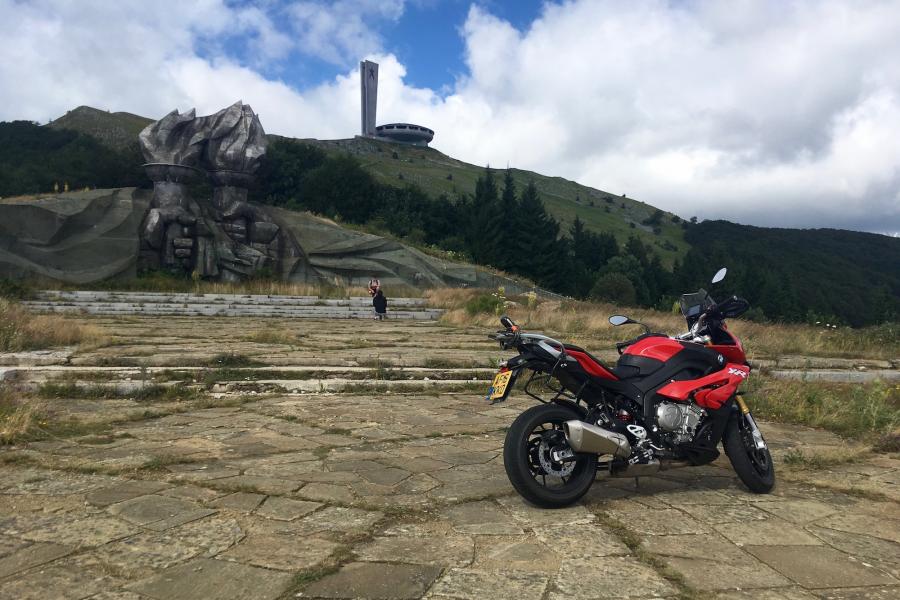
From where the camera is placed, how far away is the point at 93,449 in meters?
4.02

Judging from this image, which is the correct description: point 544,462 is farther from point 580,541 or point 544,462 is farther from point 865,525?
point 865,525

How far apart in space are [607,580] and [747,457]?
1.73 m

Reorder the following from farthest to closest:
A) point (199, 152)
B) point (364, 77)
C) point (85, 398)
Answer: point (364, 77) → point (199, 152) → point (85, 398)

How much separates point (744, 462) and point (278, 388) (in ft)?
14.3

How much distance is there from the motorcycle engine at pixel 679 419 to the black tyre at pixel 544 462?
0.49m

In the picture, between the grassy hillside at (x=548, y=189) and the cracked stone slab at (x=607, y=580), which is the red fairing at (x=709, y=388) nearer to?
the cracked stone slab at (x=607, y=580)

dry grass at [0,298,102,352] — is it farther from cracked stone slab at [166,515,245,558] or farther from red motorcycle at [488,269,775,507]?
red motorcycle at [488,269,775,507]

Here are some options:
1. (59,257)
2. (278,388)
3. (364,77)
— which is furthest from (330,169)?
(364,77)

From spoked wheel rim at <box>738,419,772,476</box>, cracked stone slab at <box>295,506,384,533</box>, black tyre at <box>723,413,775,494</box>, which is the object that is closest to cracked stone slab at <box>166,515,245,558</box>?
cracked stone slab at <box>295,506,384,533</box>

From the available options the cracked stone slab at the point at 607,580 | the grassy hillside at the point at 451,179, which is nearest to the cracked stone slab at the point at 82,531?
the cracked stone slab at the point at 607,580

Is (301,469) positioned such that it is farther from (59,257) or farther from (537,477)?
(59,257)

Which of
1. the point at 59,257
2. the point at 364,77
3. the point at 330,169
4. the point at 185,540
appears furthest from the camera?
the point at 364,77

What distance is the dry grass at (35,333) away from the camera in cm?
764

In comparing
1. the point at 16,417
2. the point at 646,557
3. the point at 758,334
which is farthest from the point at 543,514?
the point at 758,334
